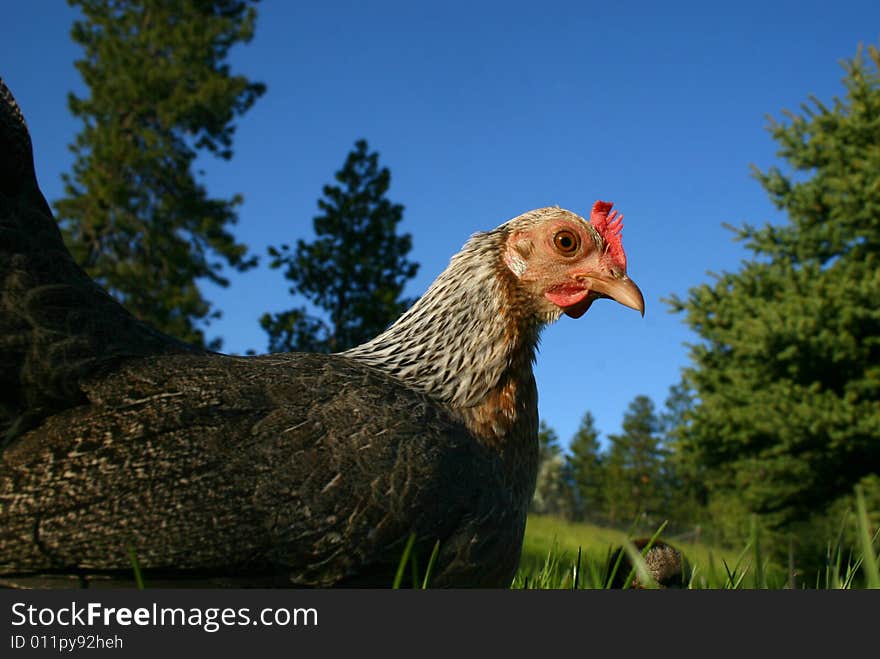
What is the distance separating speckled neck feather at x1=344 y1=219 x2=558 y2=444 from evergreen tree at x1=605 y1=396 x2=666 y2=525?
6098cm

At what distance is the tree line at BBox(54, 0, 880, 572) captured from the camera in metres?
15.7

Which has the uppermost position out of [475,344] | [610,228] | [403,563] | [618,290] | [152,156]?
[152,156]

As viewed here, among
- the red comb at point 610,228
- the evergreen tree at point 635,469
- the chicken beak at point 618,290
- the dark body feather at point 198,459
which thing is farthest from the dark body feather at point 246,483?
the evergreen tree at point 635,469

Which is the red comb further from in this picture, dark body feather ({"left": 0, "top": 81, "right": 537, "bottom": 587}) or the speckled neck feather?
dark body feather ({"left": 0, "top": 81, "right": 537, "bottom": 587})

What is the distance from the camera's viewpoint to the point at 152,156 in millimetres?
25312

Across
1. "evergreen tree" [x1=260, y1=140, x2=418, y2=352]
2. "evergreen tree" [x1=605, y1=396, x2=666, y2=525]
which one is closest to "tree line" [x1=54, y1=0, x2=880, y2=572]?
"evergreen tree" [x1=260, y1=140, x2=418, y2=352]

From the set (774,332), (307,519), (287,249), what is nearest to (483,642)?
(307,519)

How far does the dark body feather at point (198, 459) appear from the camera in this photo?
7.29 feet

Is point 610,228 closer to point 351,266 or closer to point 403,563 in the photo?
point 403,563

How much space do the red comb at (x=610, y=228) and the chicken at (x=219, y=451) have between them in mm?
870

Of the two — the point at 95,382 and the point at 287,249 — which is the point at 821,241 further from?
the point at 95,382

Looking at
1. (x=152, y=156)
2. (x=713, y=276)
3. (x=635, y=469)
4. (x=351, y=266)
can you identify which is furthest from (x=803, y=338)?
(x=635, y=469)

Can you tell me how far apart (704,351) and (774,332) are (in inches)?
143

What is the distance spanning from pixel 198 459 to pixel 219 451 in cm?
8
